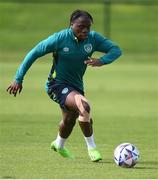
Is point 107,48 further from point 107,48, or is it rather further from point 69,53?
point 69,53

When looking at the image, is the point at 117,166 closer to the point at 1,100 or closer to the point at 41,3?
the point at 1,100

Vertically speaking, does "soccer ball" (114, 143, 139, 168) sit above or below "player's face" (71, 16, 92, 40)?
below

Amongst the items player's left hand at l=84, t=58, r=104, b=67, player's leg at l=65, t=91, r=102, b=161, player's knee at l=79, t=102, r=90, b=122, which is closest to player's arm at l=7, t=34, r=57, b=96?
player's left hand at l=84, t=58, r=104, b=67

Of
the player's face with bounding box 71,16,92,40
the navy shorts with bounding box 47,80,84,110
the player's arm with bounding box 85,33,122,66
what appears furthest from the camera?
the player's arm with bounding box 85,33,122,66

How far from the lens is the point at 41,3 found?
54.2 metres

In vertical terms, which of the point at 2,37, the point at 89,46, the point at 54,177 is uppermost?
the point at 89,46

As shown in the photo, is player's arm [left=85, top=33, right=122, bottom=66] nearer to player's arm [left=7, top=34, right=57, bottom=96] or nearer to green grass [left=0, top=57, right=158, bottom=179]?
player's arm [left=7, top=34, right=57, bottom=96]

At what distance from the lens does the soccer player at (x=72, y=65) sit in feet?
43.4

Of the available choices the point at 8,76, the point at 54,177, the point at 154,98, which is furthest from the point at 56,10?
the point at 54,177

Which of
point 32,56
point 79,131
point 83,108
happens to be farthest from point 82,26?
point 79,131

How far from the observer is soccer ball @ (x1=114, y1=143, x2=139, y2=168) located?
41.4ft

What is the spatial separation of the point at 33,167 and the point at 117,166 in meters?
1.23

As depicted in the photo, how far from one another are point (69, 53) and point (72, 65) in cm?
22

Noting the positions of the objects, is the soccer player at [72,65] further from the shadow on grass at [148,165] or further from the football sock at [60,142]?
the shadow on grass at [148,165]
